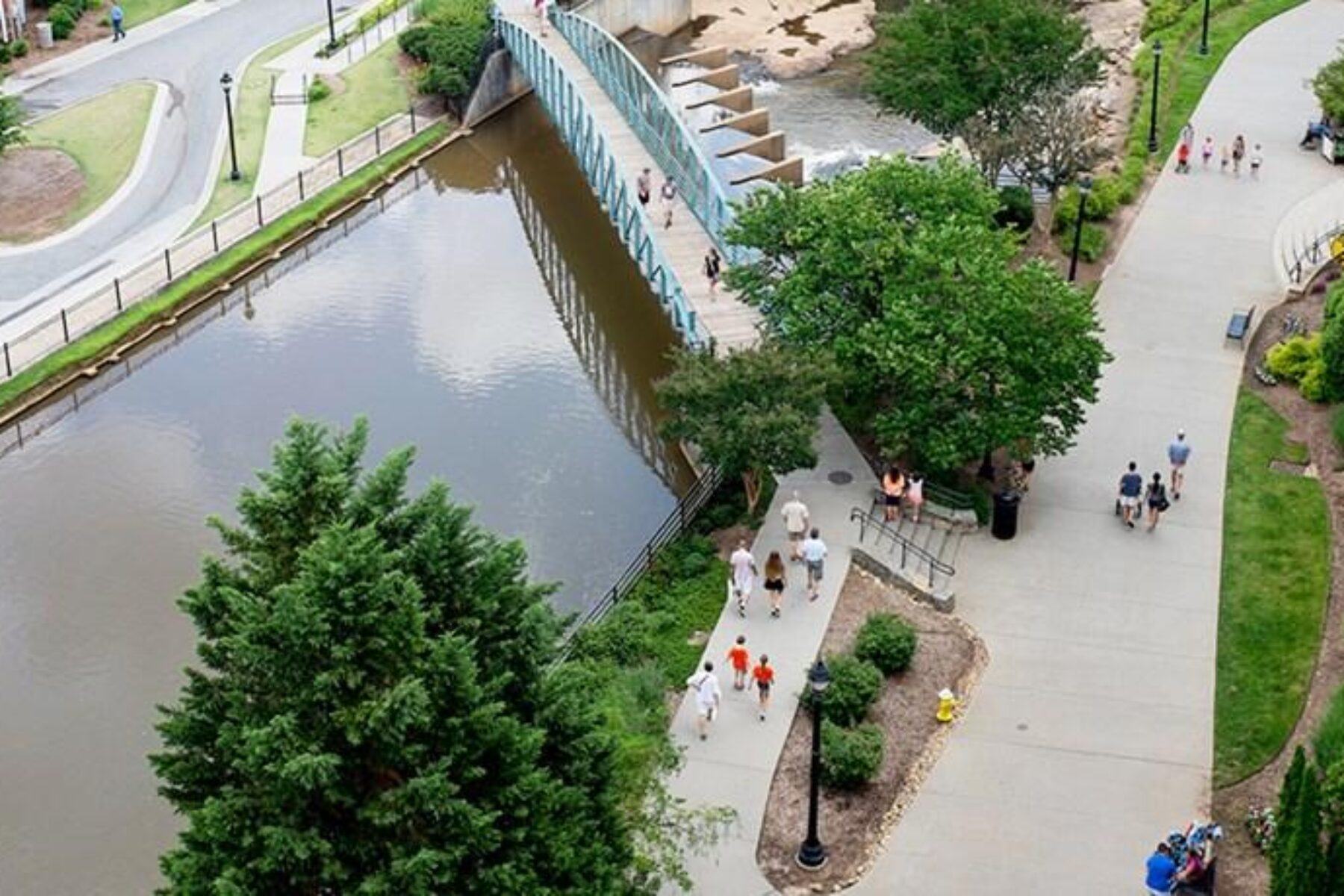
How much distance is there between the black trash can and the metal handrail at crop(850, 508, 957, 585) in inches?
61.7

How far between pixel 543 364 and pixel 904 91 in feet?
46.0

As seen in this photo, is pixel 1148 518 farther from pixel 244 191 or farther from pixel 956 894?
pixel 244 191

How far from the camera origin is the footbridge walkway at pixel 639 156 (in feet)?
146

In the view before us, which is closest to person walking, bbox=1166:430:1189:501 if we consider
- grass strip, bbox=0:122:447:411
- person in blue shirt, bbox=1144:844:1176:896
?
person in blue shirt, bbox=1144:844:1176:896

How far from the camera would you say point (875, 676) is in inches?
1260

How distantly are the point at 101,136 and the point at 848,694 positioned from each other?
37.8 metres

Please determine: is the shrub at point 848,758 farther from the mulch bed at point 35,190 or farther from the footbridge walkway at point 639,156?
the mulch bed at point 35,190

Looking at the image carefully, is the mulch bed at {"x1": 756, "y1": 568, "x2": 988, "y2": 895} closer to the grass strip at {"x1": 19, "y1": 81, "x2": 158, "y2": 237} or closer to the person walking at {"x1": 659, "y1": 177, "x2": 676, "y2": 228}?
the person walking at {"x1": 659, "y1": 177, "x2": 676, "y2": 228}

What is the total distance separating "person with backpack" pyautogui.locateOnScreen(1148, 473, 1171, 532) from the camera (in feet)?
124

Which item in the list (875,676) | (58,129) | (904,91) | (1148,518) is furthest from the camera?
(58,129)

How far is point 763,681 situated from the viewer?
104ft

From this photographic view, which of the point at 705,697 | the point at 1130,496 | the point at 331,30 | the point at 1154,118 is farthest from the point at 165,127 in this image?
the point at 705,697

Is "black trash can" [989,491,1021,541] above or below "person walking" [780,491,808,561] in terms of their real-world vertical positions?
below

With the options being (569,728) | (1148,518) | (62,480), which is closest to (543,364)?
(62,480)
